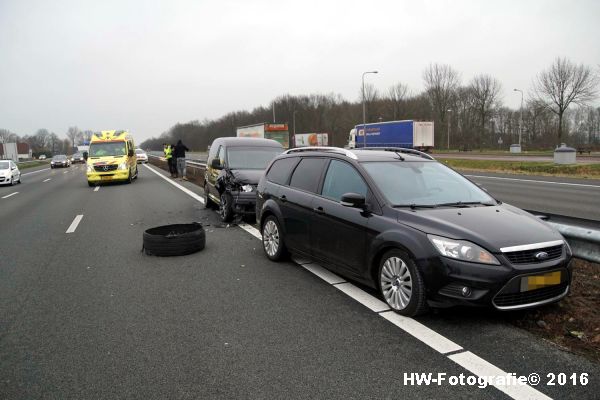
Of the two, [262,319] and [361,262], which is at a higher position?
[361,262]

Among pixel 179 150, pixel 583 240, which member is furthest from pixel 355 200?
pixel 179 150

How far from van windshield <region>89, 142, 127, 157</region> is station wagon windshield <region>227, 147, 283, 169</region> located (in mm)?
12419

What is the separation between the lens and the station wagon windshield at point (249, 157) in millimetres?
10352

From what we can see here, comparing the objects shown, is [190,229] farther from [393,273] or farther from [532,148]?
[532,148]

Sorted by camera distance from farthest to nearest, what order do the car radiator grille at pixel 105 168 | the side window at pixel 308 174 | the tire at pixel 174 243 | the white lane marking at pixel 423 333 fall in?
the car radiator grille at pixel 105 168 < the tire at pixel 174 243 < the side window at pixel 308 174 < the white lane marking at pixel 423 333

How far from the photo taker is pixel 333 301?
485 cm

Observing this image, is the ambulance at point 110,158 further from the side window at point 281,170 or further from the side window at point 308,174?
the side window at point 308,174

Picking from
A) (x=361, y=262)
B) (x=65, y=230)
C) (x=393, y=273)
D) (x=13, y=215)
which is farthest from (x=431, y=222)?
(x=13, y=215)

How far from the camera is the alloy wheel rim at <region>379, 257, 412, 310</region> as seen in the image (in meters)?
4.25

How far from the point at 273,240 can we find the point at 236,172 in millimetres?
3582

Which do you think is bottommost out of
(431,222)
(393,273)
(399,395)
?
(399,395)

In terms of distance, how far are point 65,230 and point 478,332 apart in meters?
8.53

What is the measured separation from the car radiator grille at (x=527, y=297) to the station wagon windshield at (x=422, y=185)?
3.97ft

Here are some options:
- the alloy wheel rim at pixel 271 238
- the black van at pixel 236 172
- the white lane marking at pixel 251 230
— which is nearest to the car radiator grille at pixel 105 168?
the black van at pixel 236 172
